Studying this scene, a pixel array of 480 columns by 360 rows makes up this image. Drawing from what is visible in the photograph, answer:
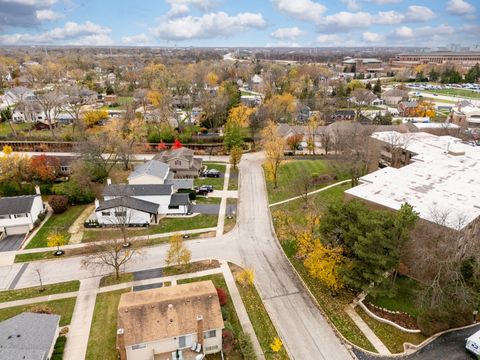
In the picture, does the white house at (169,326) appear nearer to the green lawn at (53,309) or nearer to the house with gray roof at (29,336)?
the house with gray roof at (29,336)

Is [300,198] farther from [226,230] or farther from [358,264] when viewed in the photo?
[358,264]

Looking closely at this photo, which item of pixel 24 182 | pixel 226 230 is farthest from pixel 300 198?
pixel 24 182

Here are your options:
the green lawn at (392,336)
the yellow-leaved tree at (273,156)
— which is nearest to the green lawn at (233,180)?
the yellow-leaved tree at (273,156)

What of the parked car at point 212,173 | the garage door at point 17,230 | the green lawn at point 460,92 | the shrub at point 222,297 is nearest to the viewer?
the shrub at point 222,297

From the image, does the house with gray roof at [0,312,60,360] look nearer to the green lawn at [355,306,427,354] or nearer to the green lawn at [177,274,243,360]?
the green lawn at [177,274,243,360]

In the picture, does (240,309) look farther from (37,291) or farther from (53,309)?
(37,291)

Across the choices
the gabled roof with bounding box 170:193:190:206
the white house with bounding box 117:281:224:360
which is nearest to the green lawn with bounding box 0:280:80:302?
the white house with bounding box 117:281:224:360
